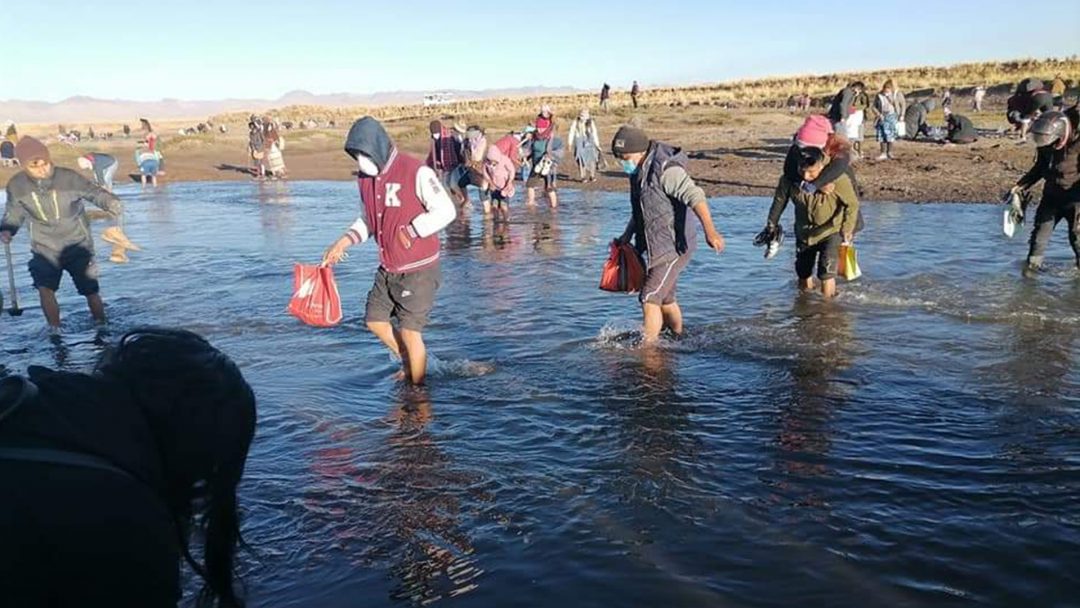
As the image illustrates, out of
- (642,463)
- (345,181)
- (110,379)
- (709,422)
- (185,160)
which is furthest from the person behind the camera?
(185,160)

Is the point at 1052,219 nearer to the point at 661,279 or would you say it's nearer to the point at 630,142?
the point at 661,279

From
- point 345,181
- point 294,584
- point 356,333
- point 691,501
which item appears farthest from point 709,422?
point 345,181

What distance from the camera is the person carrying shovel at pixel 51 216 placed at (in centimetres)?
812

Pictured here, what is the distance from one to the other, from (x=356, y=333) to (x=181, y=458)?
6.88 meters

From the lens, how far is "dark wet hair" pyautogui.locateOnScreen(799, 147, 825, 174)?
792 cm

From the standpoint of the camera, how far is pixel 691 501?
4.60m

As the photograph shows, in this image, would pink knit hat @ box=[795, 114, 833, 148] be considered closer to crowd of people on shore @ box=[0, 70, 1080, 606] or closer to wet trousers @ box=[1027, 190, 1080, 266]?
crowd of people on shore @ box=[0, 70, 1080, 606]

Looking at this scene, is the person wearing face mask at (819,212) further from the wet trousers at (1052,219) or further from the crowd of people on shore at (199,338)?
the wet trousers at (1052,219)

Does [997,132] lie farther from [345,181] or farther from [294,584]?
[294,584]

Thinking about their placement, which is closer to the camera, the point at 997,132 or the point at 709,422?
the point at 709,422

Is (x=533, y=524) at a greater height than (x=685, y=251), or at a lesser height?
lesser

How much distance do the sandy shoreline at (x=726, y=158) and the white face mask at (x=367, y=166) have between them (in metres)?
13.2

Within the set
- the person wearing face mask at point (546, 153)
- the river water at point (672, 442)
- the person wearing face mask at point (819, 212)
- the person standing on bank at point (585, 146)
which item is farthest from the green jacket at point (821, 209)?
the person standing on bank at point (585, 146)

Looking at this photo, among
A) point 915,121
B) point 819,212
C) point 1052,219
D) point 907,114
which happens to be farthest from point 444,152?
point 915,121
